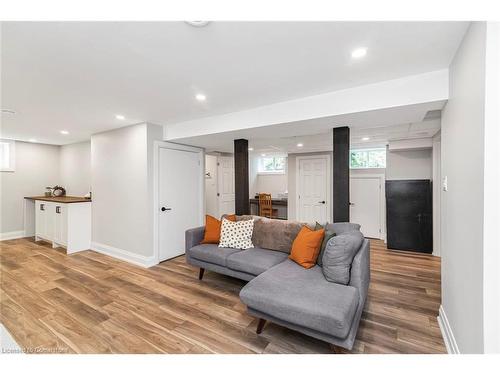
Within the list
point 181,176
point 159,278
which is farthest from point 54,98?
point 159,278

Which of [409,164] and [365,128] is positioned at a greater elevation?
[365,128]

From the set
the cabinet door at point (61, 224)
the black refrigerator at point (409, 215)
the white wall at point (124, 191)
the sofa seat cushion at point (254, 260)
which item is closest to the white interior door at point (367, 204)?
the black refrigerator at point (409, 215)

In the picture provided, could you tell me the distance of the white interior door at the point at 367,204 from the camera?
17.0 ft

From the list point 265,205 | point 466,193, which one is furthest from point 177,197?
point 466,193

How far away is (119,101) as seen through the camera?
2.67 metres

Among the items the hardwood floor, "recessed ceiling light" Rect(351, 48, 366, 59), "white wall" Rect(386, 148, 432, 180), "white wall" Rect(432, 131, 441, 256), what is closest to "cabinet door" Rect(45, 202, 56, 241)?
the hardwood floor

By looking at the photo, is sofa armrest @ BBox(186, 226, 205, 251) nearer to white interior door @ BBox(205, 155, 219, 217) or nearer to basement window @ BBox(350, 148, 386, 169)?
white interior door @ BBox(205, 155, 219, 217)

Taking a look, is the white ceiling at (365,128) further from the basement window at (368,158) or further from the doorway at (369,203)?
the doorway at (369,203)

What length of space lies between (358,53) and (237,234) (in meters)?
2.36

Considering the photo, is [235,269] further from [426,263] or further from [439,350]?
[426,263]

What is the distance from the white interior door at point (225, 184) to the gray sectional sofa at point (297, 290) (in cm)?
343

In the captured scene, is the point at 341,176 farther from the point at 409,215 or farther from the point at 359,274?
the point at 409,215

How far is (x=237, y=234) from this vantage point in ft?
9.94

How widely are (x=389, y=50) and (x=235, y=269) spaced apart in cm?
253
